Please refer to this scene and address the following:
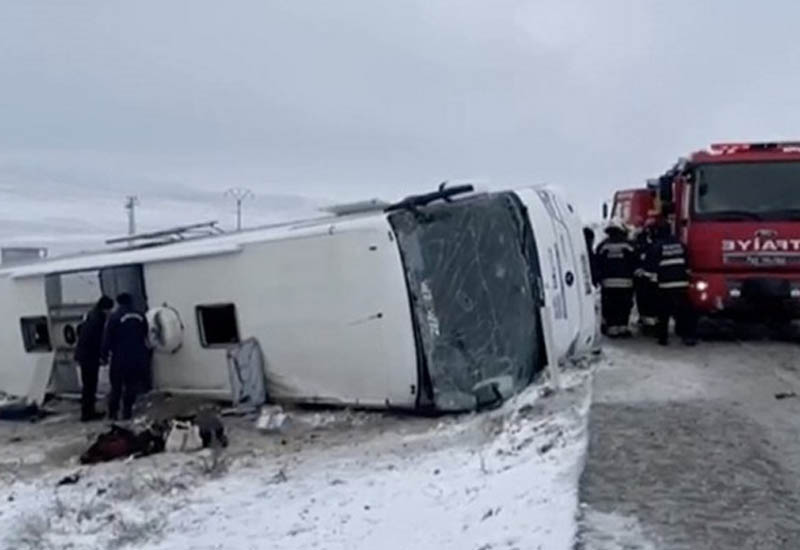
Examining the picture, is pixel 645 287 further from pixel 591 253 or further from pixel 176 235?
pixel 176 235

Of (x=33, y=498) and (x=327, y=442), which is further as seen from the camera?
(x=327, y=442)

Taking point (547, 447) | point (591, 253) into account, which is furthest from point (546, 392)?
point (591, 253)

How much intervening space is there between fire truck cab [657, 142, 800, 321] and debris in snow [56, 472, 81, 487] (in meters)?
7.46

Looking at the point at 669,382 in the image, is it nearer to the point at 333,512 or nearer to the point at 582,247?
the point at 582,247

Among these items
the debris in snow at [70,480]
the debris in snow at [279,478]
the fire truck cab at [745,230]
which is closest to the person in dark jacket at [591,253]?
the fire truck cab at [745,230]

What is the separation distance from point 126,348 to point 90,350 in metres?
0.80

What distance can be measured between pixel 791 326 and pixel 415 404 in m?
7.17

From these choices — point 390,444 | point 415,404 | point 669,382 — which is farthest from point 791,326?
point 390,444

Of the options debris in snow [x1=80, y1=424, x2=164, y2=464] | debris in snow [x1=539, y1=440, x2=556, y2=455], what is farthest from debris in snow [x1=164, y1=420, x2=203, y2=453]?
debris in snow [x1=539, y1=440, x2=556, y2=455]

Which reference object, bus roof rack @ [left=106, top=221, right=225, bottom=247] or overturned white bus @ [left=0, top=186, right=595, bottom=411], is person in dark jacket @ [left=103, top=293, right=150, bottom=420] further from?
bus roof rack @ [left=106, top=221, right=225, bottom=247]

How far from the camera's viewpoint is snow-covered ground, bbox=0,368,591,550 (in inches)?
235

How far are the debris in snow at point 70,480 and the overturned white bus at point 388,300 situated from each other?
100.0 inches

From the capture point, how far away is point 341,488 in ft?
24.0

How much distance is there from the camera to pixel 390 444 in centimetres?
884
